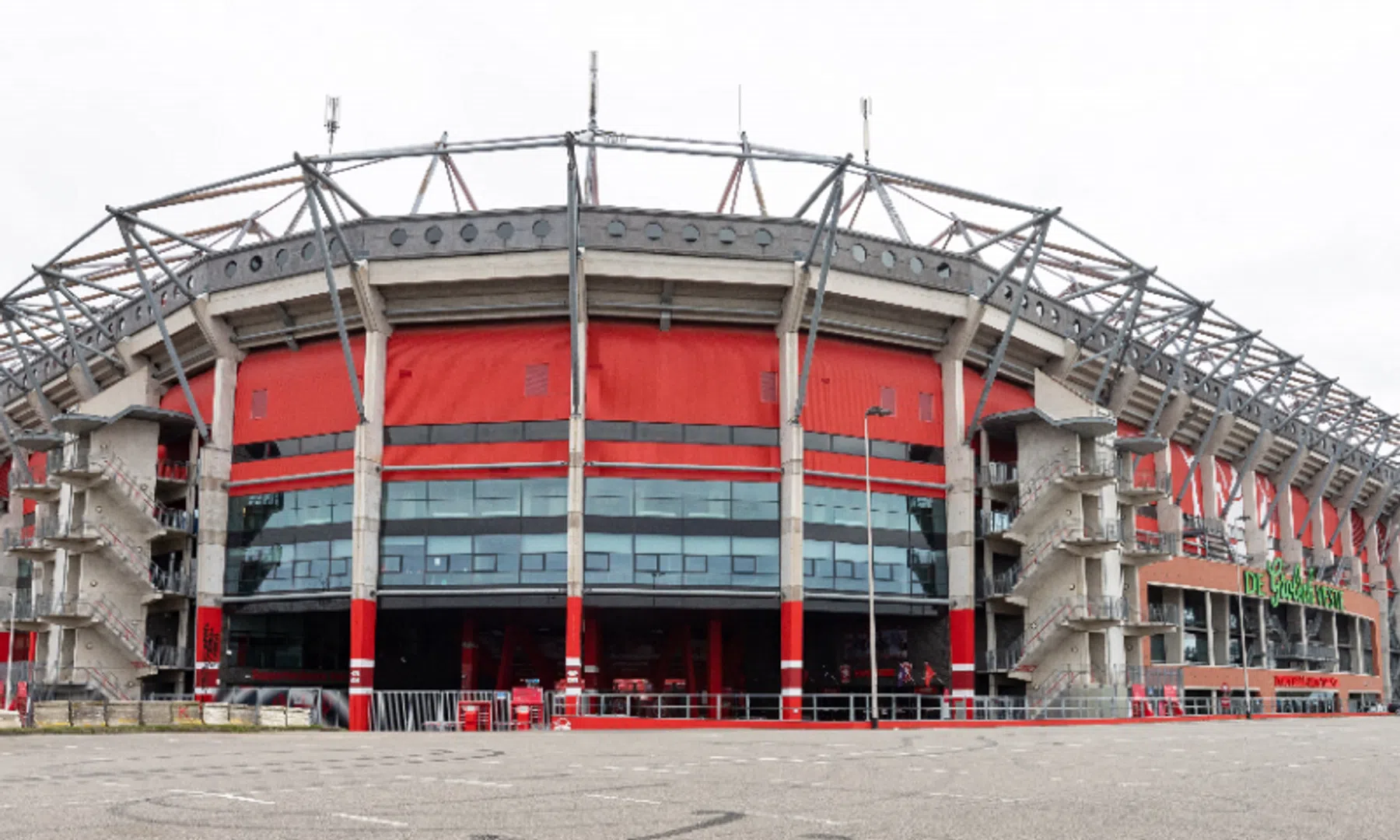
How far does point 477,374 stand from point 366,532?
7296 mm

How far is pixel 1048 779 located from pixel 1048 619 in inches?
1449

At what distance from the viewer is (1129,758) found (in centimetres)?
2342

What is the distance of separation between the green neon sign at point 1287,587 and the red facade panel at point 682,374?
3454cm

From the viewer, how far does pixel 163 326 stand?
2078 inches

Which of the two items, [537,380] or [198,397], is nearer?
[537,380]

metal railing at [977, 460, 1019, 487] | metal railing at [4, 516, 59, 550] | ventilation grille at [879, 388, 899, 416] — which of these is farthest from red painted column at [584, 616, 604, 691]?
metal railing at [4, 516, 59, 550]

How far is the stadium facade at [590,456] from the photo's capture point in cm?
4984

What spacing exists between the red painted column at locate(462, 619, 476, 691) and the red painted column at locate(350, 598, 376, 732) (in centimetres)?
861

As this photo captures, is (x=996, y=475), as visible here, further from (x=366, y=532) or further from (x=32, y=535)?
(x=32, y=535)

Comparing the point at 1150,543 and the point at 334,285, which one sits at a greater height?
the point at 334,285

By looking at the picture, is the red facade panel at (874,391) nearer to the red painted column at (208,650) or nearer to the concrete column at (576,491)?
the concrete column at (576,491)

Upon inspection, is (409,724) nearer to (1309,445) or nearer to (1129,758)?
(1129,758)

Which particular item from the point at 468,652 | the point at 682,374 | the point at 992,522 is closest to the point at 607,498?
the point at 682,374

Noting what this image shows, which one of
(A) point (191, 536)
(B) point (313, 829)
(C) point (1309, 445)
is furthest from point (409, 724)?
(C) point (1309, 445)
